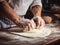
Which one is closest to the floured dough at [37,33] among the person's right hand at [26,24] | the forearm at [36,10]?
the person's right hand at [26,24]

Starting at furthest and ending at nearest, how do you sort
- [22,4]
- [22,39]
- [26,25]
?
[22,4] < [26,25] < [22,39]

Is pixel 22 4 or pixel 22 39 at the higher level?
pixel 22 4

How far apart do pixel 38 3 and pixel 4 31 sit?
1.50ft

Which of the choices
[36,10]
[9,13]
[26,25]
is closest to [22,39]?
[26,25]

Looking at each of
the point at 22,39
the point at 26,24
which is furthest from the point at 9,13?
the point at 22,39

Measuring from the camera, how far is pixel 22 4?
1482mm

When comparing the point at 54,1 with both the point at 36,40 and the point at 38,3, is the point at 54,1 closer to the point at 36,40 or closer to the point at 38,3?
the point at 38,3

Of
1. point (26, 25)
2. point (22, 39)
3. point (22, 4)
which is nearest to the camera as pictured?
point (22, 39)

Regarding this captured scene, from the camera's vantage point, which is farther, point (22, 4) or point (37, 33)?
point (22, 4)

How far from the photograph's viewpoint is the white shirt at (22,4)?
1.46 m

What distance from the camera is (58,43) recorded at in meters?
0.93

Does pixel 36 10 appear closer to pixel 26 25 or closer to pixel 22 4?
pixel 22 4

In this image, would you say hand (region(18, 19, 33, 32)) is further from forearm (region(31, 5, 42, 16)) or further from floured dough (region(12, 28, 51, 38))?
forearm (region(31, 5, 42, 16))

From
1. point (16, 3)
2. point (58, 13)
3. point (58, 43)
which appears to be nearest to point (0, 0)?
point (16, 3)
